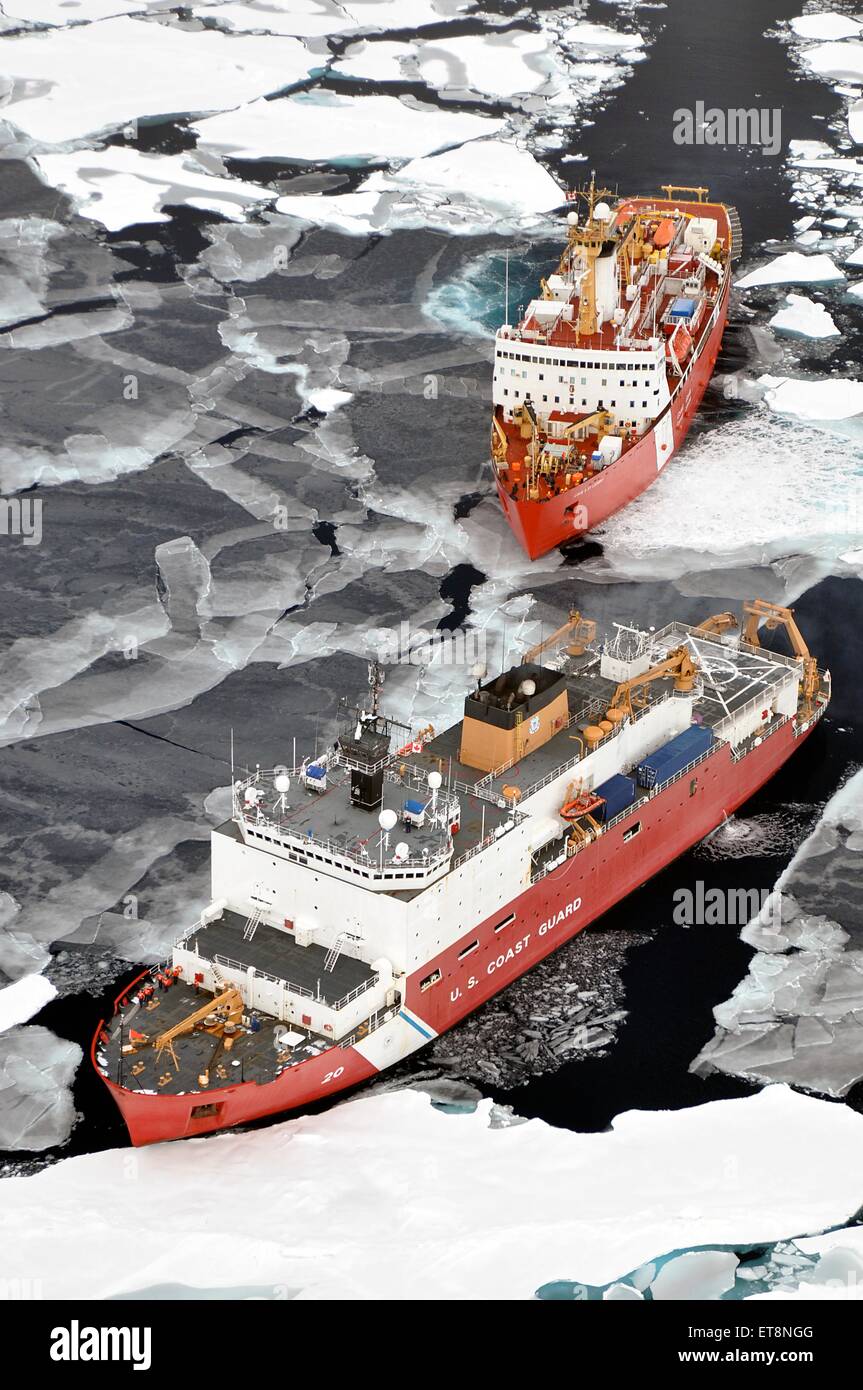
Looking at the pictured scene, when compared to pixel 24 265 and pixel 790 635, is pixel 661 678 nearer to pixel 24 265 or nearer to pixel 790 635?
pixel 790 635

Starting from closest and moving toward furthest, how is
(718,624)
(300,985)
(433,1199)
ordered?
(433,1199), (300,985), (718,624)

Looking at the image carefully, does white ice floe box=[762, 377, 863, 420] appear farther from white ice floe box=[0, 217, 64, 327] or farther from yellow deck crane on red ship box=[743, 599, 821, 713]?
white ice floe box=[0, 217, 64, 327]

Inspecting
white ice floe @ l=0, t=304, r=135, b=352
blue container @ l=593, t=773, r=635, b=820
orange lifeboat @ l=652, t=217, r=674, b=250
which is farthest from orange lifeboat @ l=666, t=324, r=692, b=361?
blue container @ l=593, t=773, r=635, b=820

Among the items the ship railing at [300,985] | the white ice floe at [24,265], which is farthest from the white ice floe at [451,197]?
the ship railing at [300,985]

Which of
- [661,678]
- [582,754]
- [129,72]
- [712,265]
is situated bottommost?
[661,678]

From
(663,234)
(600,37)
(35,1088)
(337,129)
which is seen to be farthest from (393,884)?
(600,37)

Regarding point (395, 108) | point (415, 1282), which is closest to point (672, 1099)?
point (415, 1282)

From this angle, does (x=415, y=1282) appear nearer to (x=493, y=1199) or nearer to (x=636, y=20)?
(x=493, y=1199)
